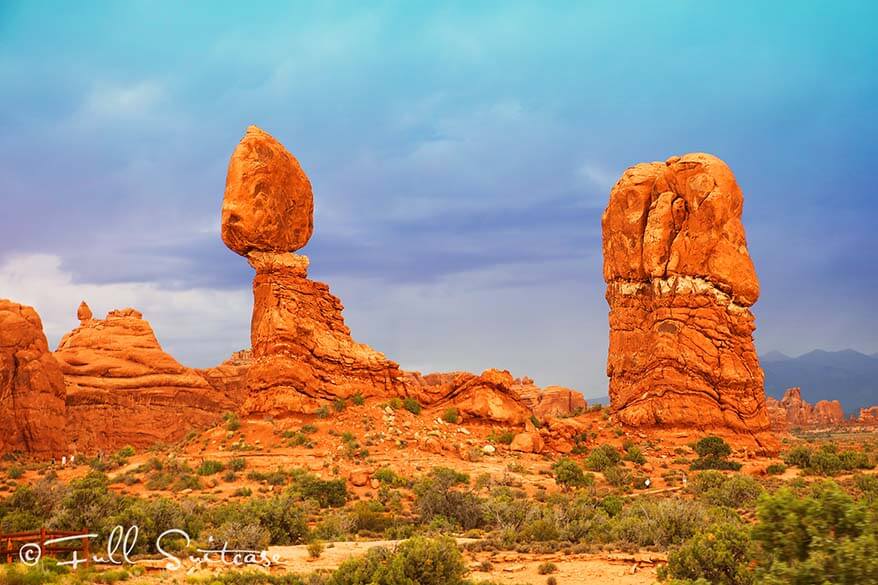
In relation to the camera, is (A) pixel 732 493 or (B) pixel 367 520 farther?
(A) pixel 732 493

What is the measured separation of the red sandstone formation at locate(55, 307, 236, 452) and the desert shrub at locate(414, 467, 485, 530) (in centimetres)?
2859

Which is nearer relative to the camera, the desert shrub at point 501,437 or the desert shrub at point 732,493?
the desert shrub at point 732,493

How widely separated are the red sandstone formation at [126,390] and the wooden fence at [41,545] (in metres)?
33.1

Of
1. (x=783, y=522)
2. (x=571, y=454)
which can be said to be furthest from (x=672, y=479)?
(x=783, y=522)

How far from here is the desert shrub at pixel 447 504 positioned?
26781mm

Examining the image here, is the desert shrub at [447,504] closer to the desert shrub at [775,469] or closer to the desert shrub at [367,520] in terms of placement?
the desert shrub at [367,520]

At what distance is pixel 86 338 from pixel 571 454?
34820mm

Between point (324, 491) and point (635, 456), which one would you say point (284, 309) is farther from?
point (635, 456)

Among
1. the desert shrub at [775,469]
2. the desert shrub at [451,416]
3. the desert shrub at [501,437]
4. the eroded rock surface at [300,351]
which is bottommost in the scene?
the desert shrub at [775,469]

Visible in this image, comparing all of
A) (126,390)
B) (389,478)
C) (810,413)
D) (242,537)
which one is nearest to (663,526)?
(242,537)

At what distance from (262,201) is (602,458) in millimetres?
22490

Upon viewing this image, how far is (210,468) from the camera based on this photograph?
1361 inches

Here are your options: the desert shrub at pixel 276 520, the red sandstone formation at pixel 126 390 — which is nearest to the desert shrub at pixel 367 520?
the desert shrub at pixel 276 520

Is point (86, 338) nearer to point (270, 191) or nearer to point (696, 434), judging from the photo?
point (270, 191)
